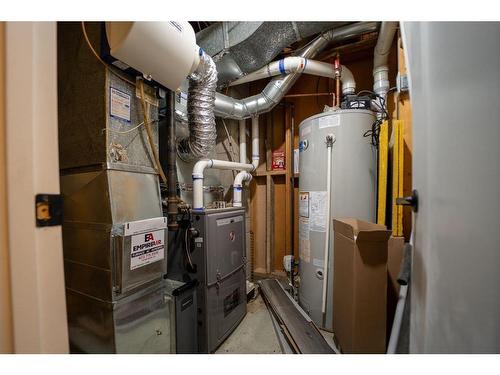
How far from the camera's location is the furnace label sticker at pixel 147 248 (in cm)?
88

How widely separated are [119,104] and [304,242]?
5.06 ft

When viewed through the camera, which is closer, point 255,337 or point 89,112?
point 89,112

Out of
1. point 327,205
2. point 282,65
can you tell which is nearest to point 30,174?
point 327,205

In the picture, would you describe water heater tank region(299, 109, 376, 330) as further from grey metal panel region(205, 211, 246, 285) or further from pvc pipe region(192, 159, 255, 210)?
pvc pipe region(192, 159, 255, 210)

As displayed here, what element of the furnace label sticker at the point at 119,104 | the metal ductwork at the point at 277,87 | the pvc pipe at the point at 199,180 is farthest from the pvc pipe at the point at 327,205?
the furnace label sticker at the point at 119,104

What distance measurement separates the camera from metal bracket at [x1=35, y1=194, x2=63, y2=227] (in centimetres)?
45

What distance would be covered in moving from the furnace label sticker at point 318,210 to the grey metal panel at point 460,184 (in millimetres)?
911

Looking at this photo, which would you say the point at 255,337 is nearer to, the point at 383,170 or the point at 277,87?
the point at 383,170

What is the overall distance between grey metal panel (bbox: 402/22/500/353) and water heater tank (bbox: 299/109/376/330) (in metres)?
0.88

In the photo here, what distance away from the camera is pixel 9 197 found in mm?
437

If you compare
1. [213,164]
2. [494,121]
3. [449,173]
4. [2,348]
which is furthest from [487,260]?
[213,164]

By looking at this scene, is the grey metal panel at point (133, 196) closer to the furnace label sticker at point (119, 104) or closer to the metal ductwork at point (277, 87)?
the furnace label sticker at point (119, 104)

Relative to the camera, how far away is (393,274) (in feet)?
3.12

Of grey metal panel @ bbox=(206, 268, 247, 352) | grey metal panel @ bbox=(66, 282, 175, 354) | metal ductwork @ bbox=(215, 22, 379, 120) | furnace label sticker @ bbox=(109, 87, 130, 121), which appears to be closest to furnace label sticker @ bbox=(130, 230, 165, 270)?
grey metal panel @ bbox=(66, 282, 175, 354)
